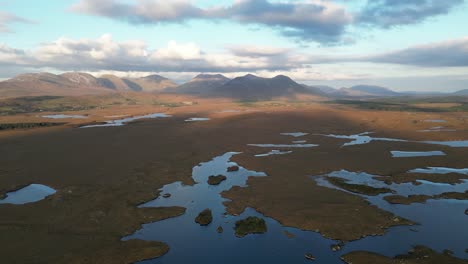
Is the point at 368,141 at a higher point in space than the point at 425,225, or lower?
higher

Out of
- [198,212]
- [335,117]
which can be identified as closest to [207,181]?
[198,212]

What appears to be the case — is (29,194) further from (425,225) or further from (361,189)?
(425,225)

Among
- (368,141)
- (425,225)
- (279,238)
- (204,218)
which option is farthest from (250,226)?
(368,141)

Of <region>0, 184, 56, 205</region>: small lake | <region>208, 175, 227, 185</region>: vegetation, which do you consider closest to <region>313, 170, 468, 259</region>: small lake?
<region>208, 175, 227, 185</region>: vegetation

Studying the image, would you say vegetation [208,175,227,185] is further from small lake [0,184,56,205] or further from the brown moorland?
small lake [0,184,56,205]

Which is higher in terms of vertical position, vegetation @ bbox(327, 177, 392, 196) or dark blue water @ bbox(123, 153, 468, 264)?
vegetation @ bbox(327, 177, 392, 196)
